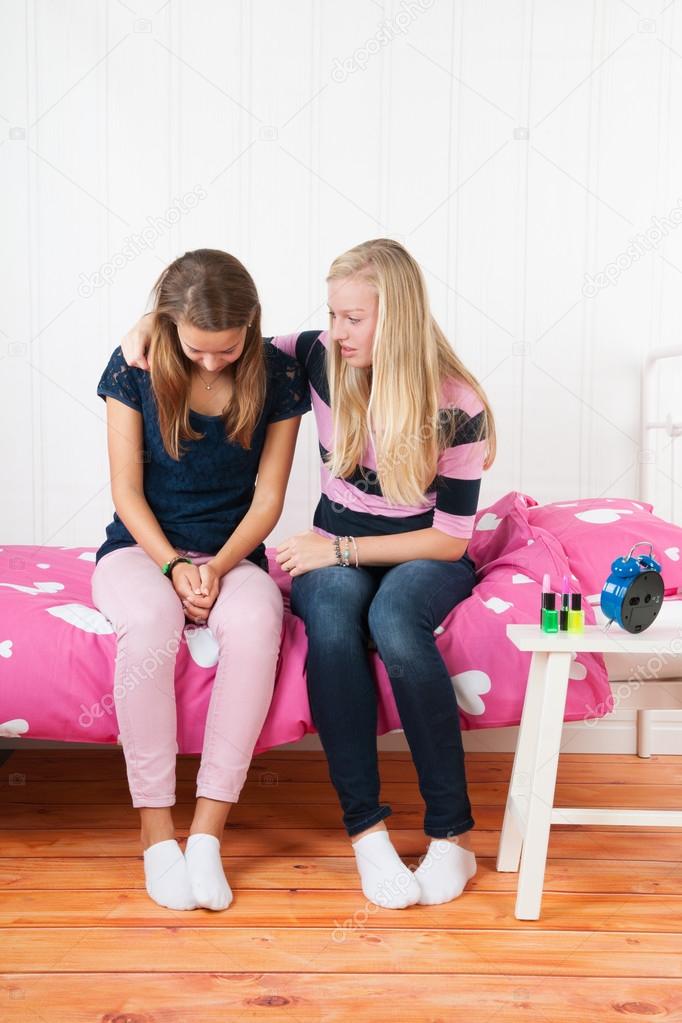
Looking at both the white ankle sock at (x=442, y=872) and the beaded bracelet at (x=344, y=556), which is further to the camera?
the beaded bracelet at (x=344, y=556)

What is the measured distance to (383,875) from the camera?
1.16 meters

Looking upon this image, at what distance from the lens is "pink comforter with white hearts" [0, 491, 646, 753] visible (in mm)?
1236

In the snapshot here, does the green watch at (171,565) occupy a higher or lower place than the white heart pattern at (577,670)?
higher

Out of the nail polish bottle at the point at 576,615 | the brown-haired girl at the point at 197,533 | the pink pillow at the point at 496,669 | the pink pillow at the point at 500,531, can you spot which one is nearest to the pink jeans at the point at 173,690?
the brown-haired girl at the point at 197,533

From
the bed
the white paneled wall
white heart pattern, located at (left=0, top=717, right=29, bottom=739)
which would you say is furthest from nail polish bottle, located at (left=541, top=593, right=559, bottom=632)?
the white paneled wall

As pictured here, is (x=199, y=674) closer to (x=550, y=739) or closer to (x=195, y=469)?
(x=195, y=469)

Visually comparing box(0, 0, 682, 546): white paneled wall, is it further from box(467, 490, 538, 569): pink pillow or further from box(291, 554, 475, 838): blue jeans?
box(291, 554, 475, 838): blue jeans

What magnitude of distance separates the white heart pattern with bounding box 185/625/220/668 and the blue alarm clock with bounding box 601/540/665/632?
0.52m

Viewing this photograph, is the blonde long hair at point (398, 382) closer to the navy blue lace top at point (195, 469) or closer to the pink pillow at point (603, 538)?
the navy blue lace top at point (195, 469)

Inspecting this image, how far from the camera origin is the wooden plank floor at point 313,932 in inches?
37.6

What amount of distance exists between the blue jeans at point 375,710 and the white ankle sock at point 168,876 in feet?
0.70

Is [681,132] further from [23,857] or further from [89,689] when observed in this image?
[23,857]

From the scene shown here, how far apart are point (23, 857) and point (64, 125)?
152 cm

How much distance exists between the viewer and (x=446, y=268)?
2.07m
